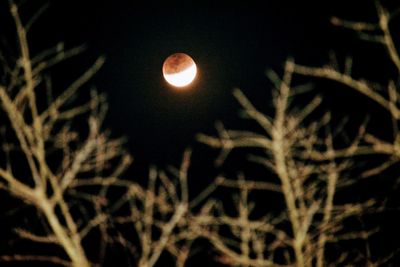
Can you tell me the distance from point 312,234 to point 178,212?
253 centimetres

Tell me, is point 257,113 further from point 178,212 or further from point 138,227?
point 138,227

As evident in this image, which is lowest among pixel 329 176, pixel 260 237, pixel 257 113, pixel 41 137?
pixel 260 237

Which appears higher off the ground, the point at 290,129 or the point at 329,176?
the point at 290,129

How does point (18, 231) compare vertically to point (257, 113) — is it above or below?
below

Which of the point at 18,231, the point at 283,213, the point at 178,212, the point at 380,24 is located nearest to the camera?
the point at 380,24

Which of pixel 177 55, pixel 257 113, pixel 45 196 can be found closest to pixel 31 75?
pixel 45 196

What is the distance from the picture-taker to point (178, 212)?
276 inches

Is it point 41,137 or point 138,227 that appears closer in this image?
point 41,137

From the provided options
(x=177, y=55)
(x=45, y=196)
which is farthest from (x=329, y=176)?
(x=45, y=196)

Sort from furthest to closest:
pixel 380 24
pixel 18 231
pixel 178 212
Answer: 1. pixel 178 212
2. pixel 18 231
3. pixel 380 24

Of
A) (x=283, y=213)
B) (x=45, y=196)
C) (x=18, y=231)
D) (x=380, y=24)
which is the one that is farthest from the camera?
(x=283, y=213)

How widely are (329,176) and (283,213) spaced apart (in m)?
1.12

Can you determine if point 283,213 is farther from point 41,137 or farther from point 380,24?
point 41,137

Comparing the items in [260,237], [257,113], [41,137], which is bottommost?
[260,237]
